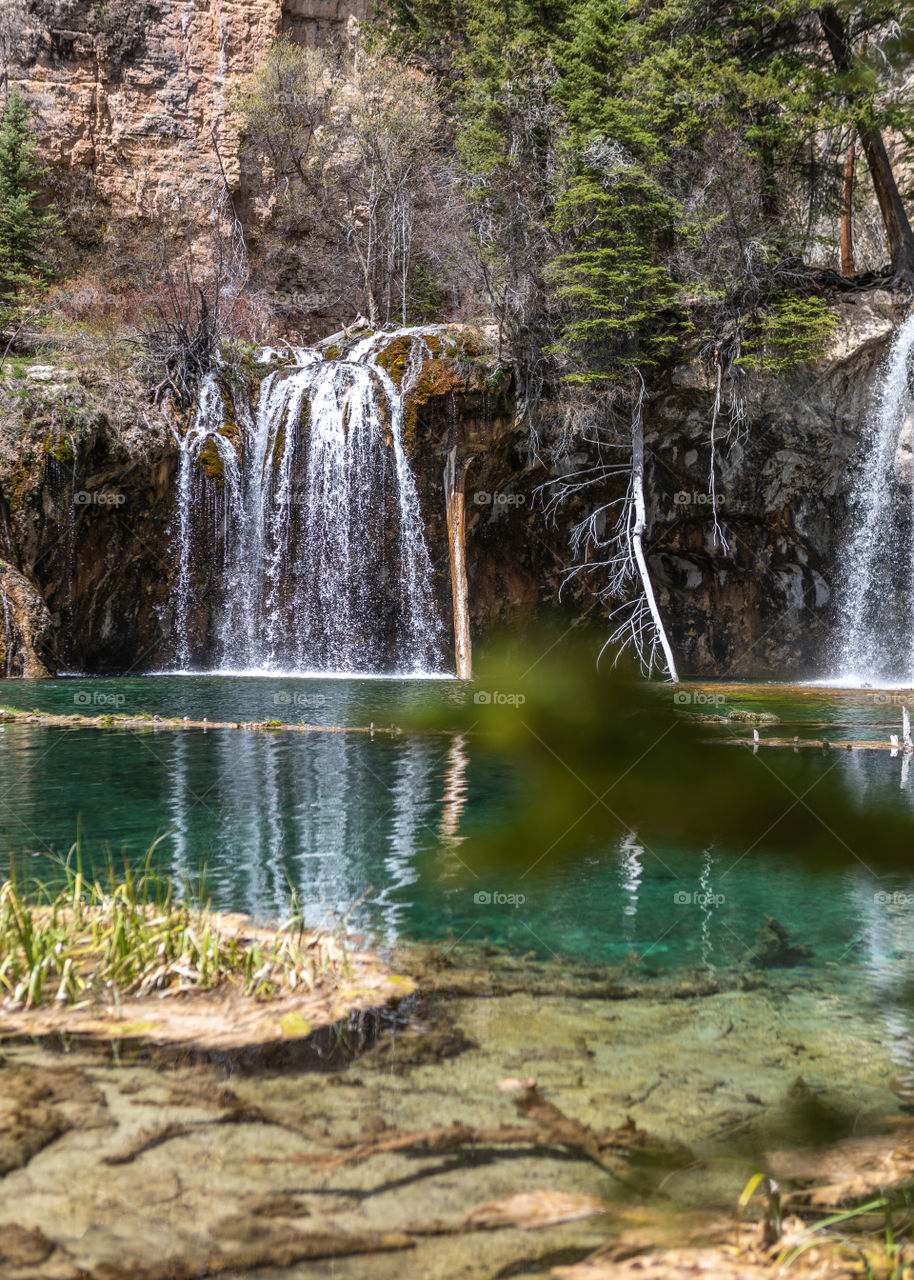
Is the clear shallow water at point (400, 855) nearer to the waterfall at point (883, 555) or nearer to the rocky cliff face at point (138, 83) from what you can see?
the waterfall at point (883, 555)

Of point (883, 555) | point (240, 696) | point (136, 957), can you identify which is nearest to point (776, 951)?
point (136, 957)

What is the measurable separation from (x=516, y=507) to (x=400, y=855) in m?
15.8

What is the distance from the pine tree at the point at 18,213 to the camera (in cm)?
2402

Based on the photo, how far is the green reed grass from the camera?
3.81 metres

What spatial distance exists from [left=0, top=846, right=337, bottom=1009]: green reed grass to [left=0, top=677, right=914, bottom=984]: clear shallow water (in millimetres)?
769

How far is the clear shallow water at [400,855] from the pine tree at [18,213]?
1748 cm

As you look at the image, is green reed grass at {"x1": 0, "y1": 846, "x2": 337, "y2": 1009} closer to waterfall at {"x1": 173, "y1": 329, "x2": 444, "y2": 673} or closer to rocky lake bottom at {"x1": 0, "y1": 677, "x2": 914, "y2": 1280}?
rocky lake bottom at {"x1": 0, "y1": 677, "x2": 914, "y2": 1280}

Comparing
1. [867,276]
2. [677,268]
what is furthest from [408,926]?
[867,276]

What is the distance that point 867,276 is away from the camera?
18562mm

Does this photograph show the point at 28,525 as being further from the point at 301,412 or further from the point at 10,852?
the point at 10,852

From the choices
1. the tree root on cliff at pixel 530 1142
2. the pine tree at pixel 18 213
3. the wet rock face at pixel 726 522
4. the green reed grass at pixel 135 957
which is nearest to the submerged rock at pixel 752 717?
the wet rock face at pixel 726 522

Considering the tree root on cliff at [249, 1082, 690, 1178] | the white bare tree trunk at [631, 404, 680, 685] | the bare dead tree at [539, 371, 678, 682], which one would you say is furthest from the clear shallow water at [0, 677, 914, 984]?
the bare dead tree at [539, 371, 678, 682]

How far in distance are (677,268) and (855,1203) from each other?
57.0 feet

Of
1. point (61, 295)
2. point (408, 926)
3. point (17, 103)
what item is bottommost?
point (408, 926)
